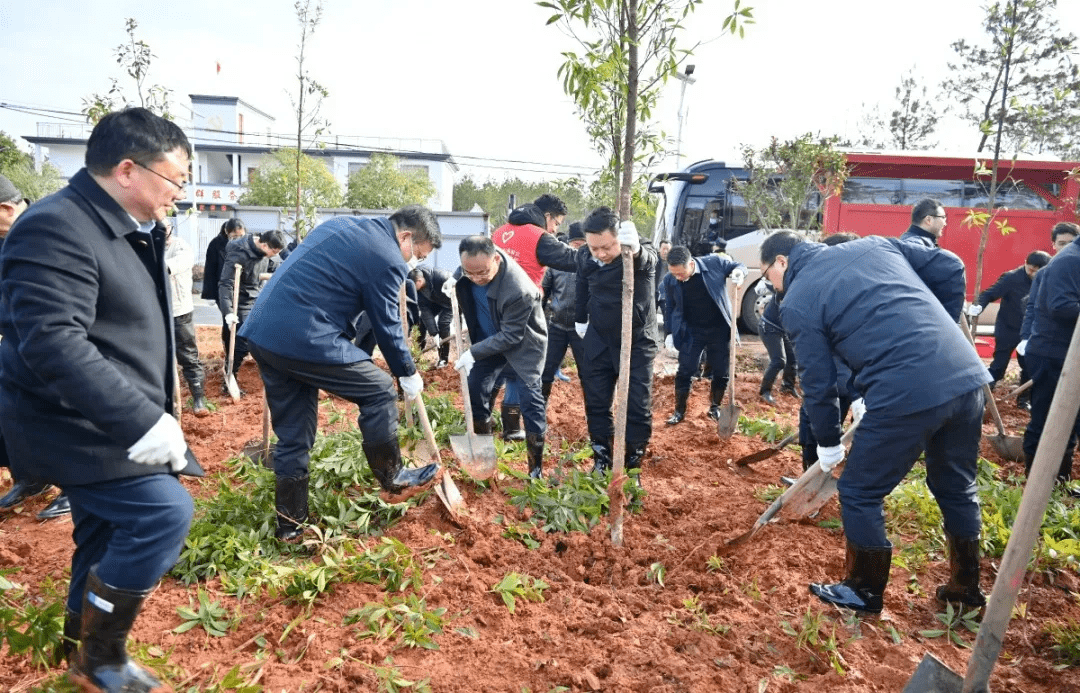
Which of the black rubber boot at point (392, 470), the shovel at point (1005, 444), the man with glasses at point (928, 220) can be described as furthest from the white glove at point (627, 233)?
the shovel at point (1005, 444)

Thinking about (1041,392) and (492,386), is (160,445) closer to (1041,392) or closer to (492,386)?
(492,386)

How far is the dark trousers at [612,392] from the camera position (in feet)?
15.3

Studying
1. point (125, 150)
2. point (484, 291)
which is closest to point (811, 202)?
point (484, 291)

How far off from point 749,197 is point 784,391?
552cm

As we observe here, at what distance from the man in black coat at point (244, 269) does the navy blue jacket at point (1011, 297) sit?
7.75 m

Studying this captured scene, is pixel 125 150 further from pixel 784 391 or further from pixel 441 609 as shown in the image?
pixel 784 391

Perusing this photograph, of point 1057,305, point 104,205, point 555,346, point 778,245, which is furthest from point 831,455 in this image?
point 555,346

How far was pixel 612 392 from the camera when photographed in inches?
191

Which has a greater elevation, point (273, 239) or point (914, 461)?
point (273, 239)

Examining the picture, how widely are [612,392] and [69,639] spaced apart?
3.34 metres

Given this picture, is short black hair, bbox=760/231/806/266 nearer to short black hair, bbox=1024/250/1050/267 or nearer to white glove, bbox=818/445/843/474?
white glove, bbox=818/445/843/474

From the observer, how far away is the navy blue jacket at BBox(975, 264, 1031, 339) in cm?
761

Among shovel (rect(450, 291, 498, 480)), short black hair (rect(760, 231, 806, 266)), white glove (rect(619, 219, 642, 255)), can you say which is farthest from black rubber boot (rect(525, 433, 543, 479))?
short black hair (rect(760, 231, 806, 266))

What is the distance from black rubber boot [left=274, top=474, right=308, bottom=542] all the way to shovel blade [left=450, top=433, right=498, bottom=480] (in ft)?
3.42
